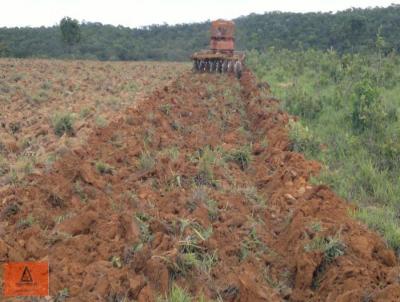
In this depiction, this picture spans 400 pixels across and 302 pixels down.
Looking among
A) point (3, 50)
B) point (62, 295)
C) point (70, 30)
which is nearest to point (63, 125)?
point (62, 295)

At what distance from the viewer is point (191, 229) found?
445cm

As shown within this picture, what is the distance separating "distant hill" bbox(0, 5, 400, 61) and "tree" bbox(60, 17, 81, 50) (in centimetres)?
286

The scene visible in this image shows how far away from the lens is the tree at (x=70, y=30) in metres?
44.4

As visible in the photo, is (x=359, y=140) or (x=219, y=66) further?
(x=219, y=66)

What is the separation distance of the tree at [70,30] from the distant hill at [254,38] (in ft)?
9.39

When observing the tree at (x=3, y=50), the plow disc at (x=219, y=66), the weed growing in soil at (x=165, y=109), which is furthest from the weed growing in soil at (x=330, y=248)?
the tree at (x=3, y=50)

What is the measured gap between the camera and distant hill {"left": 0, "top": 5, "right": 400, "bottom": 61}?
140 feet

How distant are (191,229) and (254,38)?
1770 inches

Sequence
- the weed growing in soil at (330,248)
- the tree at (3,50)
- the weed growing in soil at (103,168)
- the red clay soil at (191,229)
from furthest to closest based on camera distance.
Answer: the tree at (3,50), the weed growing in soil at (103,168), the weed growing in soil at (330,248), the red clay soil at (191,229)

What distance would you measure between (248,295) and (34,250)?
188 centimetres

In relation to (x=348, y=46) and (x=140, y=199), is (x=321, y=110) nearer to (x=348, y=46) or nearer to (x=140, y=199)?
(x=140, y=199)

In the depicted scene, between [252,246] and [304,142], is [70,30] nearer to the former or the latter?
[304,142]

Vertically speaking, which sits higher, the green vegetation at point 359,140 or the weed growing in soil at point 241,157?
the green vegetation at point 359,140

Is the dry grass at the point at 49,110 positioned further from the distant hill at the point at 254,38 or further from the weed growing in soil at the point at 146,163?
the distant hill at the point at 254,38
